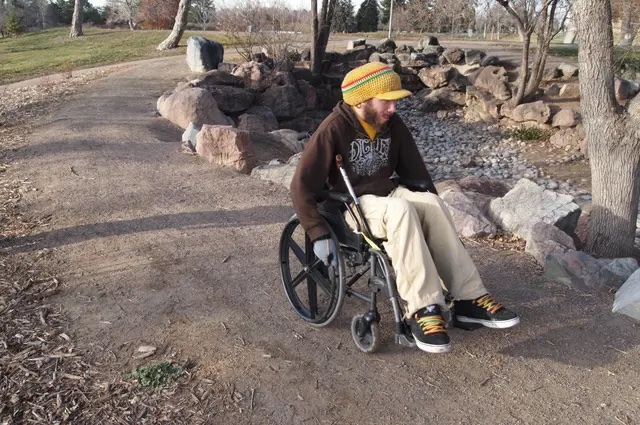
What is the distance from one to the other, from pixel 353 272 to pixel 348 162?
621mm

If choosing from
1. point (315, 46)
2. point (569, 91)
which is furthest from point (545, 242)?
point (315, 46)

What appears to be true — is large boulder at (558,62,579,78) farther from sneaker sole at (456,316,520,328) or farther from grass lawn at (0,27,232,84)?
sneaker sole at (456,316,520,328)

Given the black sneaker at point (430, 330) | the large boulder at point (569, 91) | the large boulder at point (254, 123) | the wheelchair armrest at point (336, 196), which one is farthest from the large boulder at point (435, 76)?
the black sneaker at point (430, 330)

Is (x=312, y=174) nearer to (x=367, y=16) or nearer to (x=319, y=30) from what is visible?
(x=319, y=30)

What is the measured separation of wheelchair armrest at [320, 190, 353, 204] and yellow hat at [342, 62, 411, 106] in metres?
0.50

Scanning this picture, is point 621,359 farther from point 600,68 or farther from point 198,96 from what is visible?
point 198,96

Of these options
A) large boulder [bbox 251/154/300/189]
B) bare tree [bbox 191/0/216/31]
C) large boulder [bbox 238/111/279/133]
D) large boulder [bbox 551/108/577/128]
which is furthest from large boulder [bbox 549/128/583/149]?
bare tree [bbox 191/0/216/31]

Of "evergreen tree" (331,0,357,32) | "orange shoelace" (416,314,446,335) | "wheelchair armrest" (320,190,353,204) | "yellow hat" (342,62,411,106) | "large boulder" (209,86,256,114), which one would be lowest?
"orange shoelace" (416,314,446,335)

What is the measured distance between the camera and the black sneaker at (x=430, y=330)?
2725mm

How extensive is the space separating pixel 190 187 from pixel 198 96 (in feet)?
14.0

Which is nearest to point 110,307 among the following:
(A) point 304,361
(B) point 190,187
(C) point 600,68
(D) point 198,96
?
(A) point 304,361

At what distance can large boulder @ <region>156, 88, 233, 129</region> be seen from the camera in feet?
32.8

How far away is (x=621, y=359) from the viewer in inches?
126

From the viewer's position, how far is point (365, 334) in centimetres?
319
